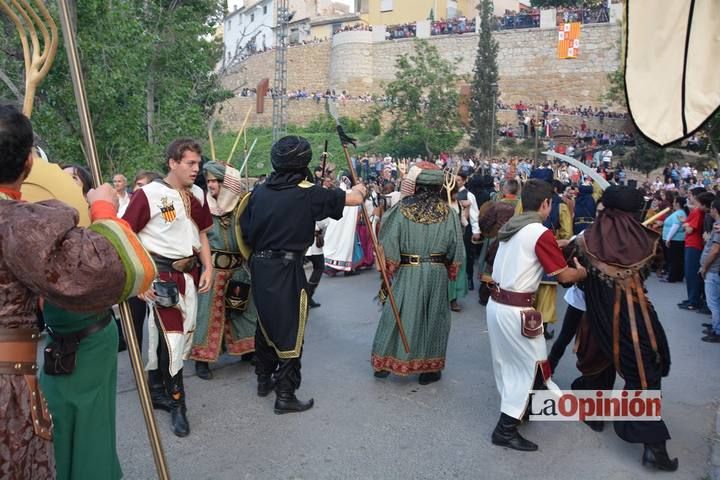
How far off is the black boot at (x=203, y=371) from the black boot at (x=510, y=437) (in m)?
2.52

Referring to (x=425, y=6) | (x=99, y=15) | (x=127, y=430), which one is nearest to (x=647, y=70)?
(x=127, y=430)

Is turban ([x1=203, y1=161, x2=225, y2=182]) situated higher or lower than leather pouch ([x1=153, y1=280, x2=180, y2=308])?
higher

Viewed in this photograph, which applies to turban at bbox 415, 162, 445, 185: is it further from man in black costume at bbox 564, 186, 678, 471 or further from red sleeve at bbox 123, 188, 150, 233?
red sleeve at bbox 123, 188, 150, 233

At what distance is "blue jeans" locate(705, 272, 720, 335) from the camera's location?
6.84 metres

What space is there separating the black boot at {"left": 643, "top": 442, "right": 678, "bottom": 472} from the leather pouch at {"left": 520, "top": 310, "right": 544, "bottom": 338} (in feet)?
3.01

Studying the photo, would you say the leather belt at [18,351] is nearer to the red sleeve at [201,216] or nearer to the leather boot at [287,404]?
the red sleeve at [201,216]

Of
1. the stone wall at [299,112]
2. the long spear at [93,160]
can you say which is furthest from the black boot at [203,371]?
the stone wall at [299,112]

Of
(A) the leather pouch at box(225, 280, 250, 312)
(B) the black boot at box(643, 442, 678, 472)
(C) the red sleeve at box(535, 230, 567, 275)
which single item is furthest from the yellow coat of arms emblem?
(B) the black boot at box(643, 442, 678, 472)

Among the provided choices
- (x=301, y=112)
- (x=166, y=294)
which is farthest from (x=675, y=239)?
(x=301, y=112)

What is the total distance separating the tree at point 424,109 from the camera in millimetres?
36969

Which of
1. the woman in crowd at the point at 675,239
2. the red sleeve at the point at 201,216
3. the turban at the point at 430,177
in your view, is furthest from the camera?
the woman in crowd at the point at 675,239

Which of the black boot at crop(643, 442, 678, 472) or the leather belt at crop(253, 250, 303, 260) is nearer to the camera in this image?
the black boot at crop(643, 442, 678, 472)

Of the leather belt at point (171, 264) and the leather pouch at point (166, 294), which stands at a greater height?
the leather belt at point (171, 264)

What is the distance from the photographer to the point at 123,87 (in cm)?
942
